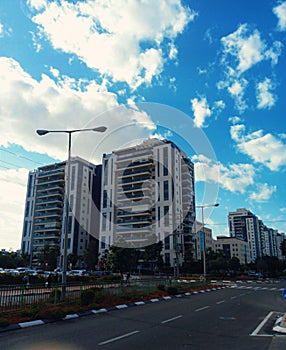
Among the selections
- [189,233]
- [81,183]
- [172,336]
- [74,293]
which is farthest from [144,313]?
[81,183]

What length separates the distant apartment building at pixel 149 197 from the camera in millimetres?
75562

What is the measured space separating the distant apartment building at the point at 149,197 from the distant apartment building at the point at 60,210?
6.46 meters

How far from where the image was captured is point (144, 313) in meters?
14.0

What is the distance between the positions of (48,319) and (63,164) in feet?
281

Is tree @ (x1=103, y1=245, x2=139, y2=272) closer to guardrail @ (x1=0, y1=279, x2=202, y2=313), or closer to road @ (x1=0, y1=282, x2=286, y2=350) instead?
guardrail @ (x1=0, y1=279, x2=202, y2=313)

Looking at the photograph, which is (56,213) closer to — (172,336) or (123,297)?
(123,297)

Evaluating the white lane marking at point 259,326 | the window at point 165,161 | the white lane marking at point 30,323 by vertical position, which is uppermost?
the window at point 165,161

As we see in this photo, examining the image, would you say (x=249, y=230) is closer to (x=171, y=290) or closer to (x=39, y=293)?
(x=171, y=290)

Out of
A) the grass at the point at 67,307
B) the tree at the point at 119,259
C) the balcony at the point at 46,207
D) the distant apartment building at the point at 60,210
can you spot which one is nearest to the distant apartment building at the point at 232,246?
the distant apartment building at the point at 60,210

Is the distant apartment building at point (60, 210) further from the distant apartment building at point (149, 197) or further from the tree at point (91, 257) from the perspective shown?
the tree at point (91, 257)

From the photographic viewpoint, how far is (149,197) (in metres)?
79.8

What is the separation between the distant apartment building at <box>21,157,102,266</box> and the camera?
3438 inches

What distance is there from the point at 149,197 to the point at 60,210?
27.1 m

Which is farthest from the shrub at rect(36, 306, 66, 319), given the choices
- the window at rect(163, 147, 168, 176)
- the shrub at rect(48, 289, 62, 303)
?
the window at rect(163, 147, 168, 176)
